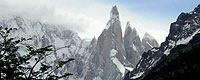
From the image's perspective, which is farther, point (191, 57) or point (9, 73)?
point (191, 57)

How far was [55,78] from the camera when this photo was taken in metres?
18.3

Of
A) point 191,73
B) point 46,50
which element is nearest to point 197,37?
point 191,73

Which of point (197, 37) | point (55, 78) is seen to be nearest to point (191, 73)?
point (55, 78)

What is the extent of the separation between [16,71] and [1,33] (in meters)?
2.20

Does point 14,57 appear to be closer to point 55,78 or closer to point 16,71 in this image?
point 16,71

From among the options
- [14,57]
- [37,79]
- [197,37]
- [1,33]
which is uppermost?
[197,37]

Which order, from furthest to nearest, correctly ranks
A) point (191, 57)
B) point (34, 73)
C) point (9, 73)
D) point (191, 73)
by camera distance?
point (191, 57) < point (191, 73) < point (34, 73) < point (9, 73)

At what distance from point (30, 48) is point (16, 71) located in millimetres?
1413

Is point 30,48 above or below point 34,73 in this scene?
above

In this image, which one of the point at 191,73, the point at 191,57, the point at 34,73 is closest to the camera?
the point at 34,73

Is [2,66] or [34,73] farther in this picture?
[34,73]

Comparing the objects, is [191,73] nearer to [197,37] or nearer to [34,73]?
[34,73]

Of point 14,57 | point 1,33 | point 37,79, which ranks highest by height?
point 1,33

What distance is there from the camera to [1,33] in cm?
1859
